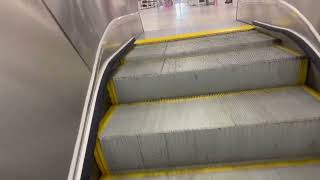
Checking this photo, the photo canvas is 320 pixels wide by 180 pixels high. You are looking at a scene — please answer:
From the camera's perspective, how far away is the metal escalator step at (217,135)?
1.15m

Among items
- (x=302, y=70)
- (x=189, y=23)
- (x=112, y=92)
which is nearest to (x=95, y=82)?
(x=112, y=92)

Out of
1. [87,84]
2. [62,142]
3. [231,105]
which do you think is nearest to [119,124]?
[87,84]

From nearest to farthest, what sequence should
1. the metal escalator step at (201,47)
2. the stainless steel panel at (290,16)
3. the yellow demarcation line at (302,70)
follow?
the stainless steel panel at (290,16) → the yellow demarcation line at (302,70) → the metal escalator step at (201,47)

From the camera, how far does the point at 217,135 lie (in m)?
1.17

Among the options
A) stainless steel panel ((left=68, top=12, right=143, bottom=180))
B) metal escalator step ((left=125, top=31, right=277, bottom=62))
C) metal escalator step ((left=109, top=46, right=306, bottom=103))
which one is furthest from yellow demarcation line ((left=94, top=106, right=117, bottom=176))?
metal escalator step ((left=125, top=31, right=277, bottom=62))

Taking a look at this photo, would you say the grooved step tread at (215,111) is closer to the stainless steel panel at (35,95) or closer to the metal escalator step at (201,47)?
the stainless steel panel at (35,95)

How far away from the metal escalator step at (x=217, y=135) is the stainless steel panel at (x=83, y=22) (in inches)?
18.0

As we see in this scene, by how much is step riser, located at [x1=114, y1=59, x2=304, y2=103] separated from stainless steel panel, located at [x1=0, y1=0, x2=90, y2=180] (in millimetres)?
531

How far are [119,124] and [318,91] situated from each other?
3.91 feet

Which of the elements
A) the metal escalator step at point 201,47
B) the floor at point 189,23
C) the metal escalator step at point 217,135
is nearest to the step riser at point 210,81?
the metal escalator step at point 217,135

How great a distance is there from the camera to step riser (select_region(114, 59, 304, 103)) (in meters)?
1.45

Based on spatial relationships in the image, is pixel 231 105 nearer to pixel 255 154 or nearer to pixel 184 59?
pixel 255 154

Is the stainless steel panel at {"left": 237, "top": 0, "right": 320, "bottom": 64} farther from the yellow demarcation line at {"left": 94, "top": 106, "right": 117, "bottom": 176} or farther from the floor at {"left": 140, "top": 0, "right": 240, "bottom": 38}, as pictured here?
the yellow demarcation line at {"left": 94, "top": 106, "right": 117, "bottom": 176}

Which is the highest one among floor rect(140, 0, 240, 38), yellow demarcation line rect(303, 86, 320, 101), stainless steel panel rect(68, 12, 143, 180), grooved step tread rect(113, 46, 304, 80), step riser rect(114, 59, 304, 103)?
stainless steel panel rect(68, 12, 143, 180)
